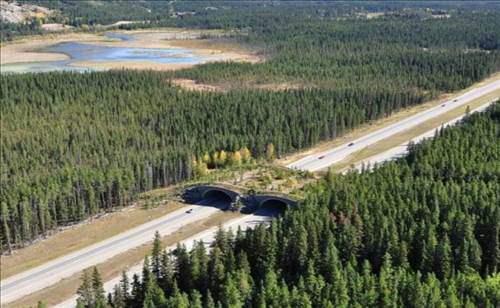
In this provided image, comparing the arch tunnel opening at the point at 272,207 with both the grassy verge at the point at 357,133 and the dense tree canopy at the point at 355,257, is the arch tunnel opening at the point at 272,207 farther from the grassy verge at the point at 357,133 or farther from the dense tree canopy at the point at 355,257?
the grassy verge at the point at 357,133

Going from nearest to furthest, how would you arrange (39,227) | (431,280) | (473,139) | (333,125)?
(431,280) < (39,227) < (473,139) < (333,125)

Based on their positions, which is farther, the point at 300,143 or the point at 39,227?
the point at 300,143

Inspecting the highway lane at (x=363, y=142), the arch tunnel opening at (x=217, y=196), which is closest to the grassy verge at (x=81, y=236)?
the arch tunnel opening at (x=217, y=196)

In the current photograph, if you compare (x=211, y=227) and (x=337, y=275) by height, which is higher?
(x=337, y=275)

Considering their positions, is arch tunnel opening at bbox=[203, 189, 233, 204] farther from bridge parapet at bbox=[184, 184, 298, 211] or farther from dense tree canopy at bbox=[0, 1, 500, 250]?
dense tree canopy at bbox=[0, 1, 500, 250]

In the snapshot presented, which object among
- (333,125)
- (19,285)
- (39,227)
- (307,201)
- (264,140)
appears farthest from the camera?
(333,125)

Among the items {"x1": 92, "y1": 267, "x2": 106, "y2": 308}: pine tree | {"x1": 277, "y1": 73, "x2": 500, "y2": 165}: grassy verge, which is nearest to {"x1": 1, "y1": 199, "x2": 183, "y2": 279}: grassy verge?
{"x1": 92, "y1": 267, "x2": 106, "y2": 308}: pine tree

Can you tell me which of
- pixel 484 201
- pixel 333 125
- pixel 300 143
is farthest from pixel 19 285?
pixel 333 125

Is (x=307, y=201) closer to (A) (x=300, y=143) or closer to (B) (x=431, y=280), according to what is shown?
(B) (x=431, y=280)
